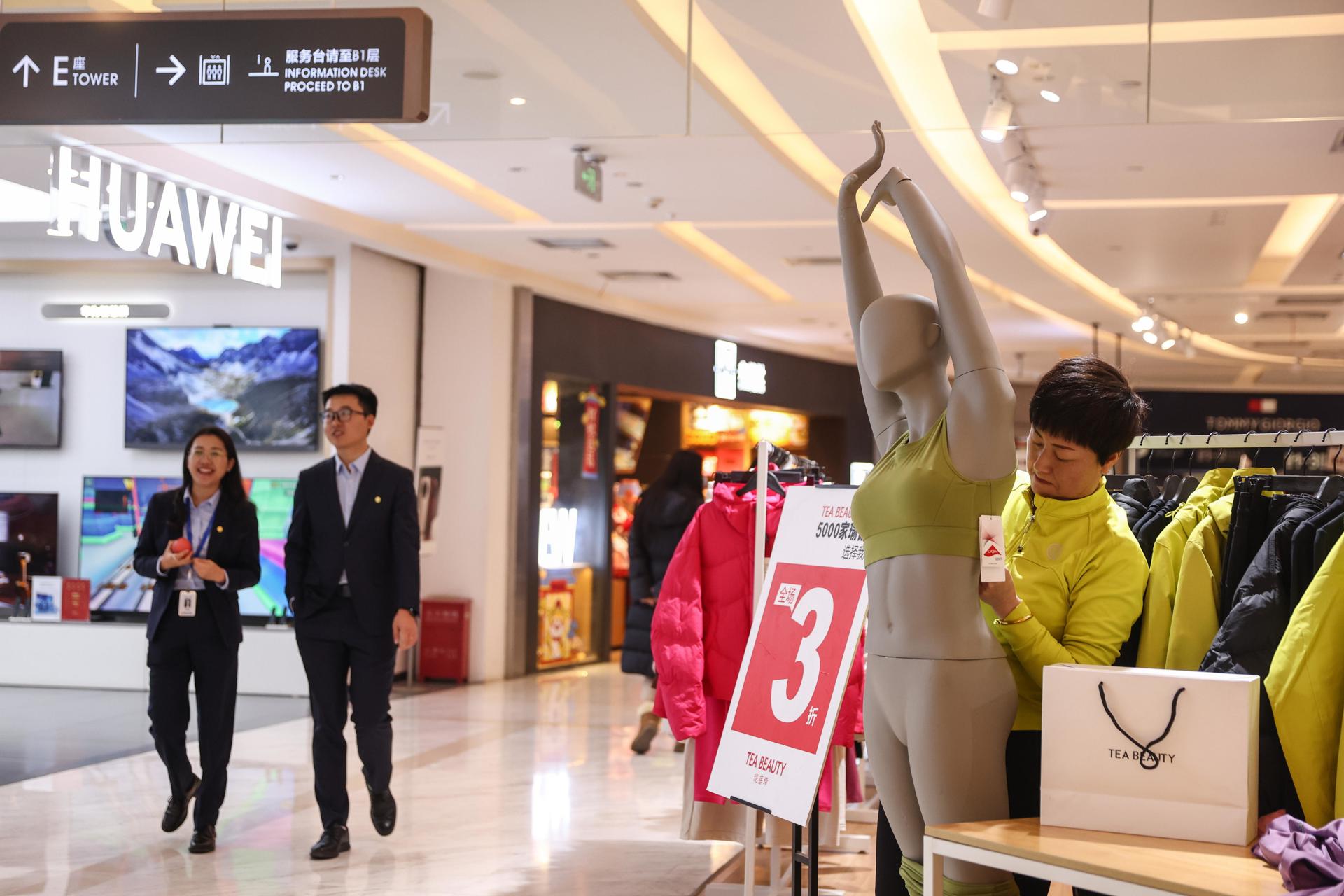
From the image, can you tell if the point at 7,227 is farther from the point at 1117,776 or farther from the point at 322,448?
the point at 1117,776

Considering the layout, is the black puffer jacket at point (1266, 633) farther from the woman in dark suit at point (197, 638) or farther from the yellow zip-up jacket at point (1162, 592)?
the woman in dark suit at point (197, 638)

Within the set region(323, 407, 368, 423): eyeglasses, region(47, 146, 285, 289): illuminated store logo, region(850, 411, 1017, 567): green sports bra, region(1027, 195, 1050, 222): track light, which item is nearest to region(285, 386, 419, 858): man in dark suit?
region(323, 407, 368, 423): eyeglasses

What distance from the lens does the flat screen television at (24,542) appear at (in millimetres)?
9039

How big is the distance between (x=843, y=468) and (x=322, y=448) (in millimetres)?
8086

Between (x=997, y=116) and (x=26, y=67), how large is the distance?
3.32 meters

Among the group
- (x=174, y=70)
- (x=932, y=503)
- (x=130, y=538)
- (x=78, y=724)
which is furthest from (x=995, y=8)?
(x=130, y=538)

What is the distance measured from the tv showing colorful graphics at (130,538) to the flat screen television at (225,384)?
32cm

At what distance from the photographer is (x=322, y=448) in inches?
350

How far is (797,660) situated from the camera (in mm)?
3402

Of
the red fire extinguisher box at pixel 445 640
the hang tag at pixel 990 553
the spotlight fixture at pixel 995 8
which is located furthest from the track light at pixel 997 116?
the red fire extinguisher box at pixel 445 640

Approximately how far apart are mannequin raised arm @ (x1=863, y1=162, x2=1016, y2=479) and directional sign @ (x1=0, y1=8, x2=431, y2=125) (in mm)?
1976

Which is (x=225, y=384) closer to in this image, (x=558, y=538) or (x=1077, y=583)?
(x=558, y=538)

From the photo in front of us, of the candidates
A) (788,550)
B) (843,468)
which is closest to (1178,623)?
(788,550)

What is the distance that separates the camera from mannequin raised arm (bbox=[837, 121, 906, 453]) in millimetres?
2475
